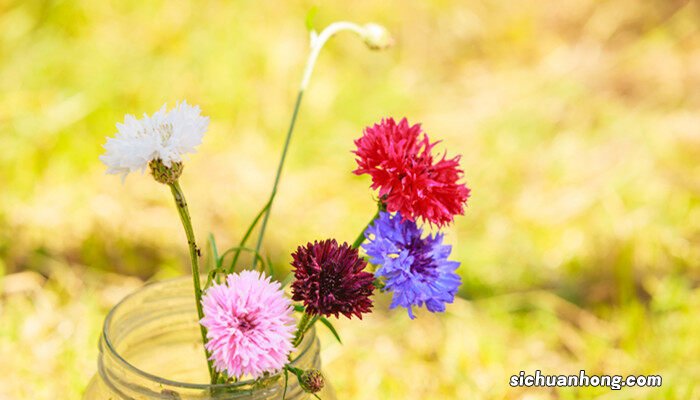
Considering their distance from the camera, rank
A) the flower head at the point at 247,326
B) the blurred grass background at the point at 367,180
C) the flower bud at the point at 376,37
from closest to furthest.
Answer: the flower head at the point at 247,326
the flower bud at the point at 376,37
the blurred grass background at the point at 367,180

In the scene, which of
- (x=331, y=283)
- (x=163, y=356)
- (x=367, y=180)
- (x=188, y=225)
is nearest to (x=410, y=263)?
(x=331, y=283)

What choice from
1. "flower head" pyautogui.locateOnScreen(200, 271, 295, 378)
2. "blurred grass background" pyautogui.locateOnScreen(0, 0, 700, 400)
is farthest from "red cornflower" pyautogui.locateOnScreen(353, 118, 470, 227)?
"blurred grass background" pyautogui.locateOnScreen(0, 0, 700, 400)

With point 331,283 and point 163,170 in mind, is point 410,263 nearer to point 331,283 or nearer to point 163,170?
point 331,283

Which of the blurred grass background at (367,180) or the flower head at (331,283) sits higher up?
the blurred grass background at (367,180)

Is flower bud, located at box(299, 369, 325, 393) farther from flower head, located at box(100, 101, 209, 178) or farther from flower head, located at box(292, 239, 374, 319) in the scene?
flower head, located at box(100, 101, 209, 178)

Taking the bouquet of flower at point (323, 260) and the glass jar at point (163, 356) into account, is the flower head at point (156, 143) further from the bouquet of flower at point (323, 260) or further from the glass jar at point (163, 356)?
the glass jar at point (163, 356)

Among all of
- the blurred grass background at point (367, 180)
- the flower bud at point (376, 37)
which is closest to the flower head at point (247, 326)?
the flower bud at point (376, 37)

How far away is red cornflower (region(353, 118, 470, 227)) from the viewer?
1.81 ft

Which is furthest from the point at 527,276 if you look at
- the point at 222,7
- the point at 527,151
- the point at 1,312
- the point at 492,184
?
the point at 222,7

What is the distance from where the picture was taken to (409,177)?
551mm

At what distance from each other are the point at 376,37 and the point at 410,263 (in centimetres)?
23

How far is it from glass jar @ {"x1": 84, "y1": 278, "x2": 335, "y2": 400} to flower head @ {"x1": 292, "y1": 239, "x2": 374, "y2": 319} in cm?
8

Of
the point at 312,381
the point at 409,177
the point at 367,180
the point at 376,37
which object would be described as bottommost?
the point at 312,381

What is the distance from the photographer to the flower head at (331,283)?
535mm
